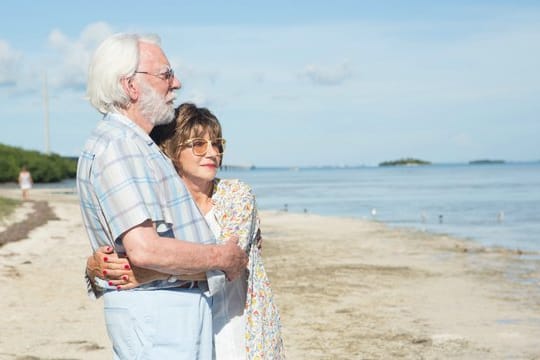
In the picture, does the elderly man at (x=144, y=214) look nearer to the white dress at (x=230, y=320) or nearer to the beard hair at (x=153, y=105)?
the beard hair at (x=153, y=105)

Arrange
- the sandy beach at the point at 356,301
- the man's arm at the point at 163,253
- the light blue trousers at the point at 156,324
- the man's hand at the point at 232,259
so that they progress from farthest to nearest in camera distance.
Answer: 1. the sandy beach at the point at 356,301
2. the man's hand at the point at 232,259
3. the light blue trousers at the point at 156,324
4. the man's arm at the point at 163,253

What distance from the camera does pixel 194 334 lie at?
9.92 feet

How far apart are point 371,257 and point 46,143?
60182 millimetres

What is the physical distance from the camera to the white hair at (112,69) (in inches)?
120

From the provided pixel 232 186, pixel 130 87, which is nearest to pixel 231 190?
pixel 232 186

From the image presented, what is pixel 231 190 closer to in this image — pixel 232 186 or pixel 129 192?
pixel 232 186

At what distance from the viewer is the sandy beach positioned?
303 inches

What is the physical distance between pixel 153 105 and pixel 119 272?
66cm

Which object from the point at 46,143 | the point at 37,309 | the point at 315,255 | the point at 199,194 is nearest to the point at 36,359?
the point at 37,309

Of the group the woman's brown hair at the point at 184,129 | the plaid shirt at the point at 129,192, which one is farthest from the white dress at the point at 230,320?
the woman's brown hair at the point at 184,129

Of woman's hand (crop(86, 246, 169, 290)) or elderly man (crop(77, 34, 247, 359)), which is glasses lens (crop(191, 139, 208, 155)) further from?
woman's hand (crop(86, 246, 169, 290))

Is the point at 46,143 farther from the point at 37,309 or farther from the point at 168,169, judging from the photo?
the point at 168,169

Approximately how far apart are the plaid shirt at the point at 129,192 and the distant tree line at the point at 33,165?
190ft

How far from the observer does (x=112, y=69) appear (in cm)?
304
